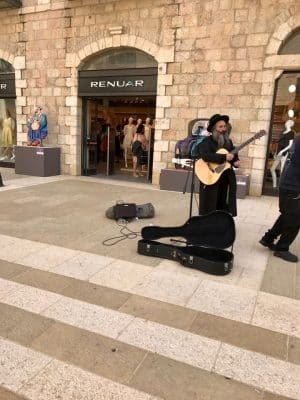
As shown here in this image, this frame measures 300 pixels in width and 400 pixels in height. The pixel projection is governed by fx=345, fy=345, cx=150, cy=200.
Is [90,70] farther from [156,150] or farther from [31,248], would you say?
[31,248]

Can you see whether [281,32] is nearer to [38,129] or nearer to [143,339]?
[38,129]

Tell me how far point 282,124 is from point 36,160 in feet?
22.8

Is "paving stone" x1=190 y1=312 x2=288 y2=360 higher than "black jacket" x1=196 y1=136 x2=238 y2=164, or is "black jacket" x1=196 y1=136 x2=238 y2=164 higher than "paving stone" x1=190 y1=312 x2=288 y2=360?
"black jacket" x1=196 y1=136 x2=238 y2=164

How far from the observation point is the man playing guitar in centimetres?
456

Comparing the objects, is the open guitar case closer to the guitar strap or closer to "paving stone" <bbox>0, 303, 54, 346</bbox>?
the guitar strap

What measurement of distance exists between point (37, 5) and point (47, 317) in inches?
→ 413

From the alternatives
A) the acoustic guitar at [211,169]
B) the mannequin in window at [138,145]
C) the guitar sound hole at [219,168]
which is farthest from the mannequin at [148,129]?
the guitar sound hole at [219,168]

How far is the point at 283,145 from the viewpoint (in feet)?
28.0

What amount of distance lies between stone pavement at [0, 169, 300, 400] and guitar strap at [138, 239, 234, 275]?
0.08m

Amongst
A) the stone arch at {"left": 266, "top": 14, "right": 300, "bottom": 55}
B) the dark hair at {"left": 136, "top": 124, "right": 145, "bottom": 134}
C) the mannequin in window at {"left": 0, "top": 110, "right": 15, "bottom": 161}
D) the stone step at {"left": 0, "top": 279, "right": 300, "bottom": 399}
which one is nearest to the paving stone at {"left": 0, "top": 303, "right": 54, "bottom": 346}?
the stone step at {"left": 0, "top": 279, "right": 300, "bottom": 399}

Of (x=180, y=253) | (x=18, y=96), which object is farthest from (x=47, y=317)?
(x=18, y=96)

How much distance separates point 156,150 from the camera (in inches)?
372

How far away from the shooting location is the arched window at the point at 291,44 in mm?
7836

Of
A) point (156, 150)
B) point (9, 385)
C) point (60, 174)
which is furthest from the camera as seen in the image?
point (60, 174)
